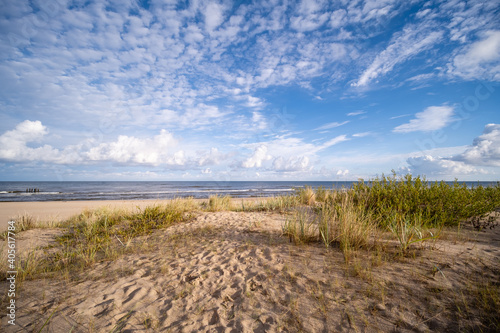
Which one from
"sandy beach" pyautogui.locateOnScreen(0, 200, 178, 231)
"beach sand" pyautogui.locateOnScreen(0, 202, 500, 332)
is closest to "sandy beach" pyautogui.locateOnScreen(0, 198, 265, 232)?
"sandy beach" pyautogui.locateOnScreen(0, 200, 178, 231)

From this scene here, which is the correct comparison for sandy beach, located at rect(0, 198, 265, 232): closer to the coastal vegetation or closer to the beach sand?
the coastal vegetation

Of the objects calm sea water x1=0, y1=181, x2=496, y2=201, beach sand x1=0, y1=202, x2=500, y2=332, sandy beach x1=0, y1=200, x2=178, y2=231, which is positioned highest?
beach sand x1=0, y1=202, x2=500, y2=332

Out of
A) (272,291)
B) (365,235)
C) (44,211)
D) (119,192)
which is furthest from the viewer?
(119,192)

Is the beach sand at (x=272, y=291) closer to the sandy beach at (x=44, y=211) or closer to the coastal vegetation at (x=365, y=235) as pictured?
the coastal vegetation at (x=365, y=235)

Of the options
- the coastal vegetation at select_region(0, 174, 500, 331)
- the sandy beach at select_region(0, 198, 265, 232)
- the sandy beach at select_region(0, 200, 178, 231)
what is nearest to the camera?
the coastal vegetation at select_region(0, 174, 500, 331)

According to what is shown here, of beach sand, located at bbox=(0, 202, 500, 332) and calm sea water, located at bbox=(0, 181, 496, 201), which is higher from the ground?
beach sand, located at bbox=(0, 202, 500, 332)

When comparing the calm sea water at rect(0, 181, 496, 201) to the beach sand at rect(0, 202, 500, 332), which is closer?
the beach sand at rect(0, 202, 500, 332)

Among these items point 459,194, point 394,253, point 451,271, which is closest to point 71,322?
point 394,253

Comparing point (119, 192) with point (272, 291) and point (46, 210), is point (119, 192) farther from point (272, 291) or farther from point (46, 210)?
point (272, 291)

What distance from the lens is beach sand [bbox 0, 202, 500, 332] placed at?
9.03 ft

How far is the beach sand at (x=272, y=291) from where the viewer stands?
108 inches

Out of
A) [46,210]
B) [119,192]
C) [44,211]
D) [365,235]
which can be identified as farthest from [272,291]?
[119,192]

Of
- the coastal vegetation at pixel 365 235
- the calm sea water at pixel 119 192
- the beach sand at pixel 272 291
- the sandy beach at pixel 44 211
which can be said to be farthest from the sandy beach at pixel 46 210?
the beach sand at pixel 272 291

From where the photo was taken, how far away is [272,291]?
11.1 ft
